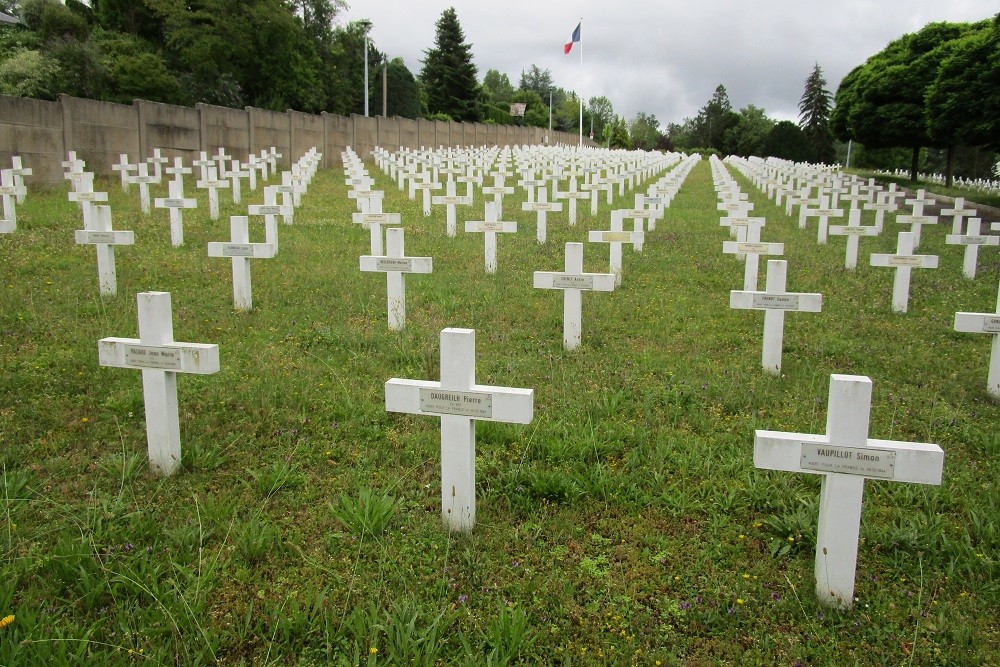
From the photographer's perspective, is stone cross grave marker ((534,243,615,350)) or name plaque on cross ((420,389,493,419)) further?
stone cross grave marker ((534,243,615,350))

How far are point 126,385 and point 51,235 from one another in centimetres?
651

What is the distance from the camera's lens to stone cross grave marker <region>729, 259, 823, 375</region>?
5871 mm

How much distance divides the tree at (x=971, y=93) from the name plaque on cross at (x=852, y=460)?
21799 millimetres

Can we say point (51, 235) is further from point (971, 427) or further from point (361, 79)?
point (361, 79)

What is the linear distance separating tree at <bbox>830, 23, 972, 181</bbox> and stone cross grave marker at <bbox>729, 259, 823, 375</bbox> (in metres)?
30.5

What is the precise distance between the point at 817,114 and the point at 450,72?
3805cm

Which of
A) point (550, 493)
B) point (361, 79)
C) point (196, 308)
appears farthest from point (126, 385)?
point (361, 79)

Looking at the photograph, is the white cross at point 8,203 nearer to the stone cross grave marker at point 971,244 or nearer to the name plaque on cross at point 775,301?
the name plaque on cross at point 775,301

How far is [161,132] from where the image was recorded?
21.9 metres

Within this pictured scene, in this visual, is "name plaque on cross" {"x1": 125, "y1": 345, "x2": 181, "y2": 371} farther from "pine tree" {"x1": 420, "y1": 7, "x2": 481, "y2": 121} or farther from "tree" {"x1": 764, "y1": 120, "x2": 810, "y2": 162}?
"tree" {"x1": 764, "y1": 120, "x2": 810, "y2": 162}

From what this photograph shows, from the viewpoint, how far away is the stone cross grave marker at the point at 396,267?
719 centimetres

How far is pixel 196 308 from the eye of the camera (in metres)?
7.50

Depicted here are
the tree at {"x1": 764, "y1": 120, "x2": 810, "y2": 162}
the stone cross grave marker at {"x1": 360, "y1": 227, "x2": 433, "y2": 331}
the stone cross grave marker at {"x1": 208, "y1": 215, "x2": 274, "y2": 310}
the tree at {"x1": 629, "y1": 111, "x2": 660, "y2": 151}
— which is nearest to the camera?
the stone cross grave marker at {"x1": 360, "y1": 227, "x2": 433, "y2": 331}

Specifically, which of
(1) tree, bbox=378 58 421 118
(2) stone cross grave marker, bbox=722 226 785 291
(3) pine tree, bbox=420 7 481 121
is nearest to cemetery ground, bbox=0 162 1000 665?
(2) stone cross grave marker, bbox=722 226 785 291
